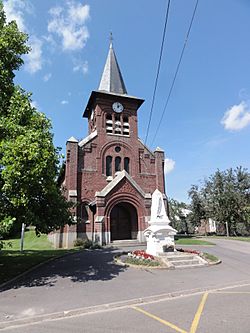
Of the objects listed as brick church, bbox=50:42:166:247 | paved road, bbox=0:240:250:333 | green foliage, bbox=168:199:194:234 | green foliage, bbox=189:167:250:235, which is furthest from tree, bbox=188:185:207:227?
paved road, bbox=0:240:250:333

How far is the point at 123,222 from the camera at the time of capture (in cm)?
2677

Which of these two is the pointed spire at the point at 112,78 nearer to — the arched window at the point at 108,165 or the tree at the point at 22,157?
the arched window at the point at 108,165

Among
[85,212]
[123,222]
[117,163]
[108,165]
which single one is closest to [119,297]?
[85,212]

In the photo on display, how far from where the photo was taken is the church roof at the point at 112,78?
31.5 m

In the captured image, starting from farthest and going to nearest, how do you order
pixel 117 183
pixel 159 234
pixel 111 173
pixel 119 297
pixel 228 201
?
pixel 228 201 < pixel 111 173 < pixel 117 183 < pixel 159 234 < pixel 119 297

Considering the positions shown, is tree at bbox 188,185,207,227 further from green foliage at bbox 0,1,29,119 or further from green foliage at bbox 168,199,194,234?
green foliage at bbox 0,1,29,119

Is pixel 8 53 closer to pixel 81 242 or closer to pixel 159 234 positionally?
pixel 159 234

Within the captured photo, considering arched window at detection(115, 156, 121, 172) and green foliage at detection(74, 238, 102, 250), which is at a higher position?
arched window at detection(115, 156, 121, 172)

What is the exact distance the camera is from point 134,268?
11688 millimetres

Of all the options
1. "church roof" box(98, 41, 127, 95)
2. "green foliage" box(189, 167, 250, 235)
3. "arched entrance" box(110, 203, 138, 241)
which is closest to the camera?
"arched entrance" box(110, 203, 138, 241)

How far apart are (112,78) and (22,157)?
1043 inches

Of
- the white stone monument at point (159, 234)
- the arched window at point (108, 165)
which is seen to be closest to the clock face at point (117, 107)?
the arched window at point (108, 165)

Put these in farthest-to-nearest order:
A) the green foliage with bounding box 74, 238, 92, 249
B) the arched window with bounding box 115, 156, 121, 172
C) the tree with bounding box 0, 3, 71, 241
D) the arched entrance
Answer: the arched window with bounding box 115, 156, 121, 172
the arched entrance
the green foliage with bounding box 74, 238, 92, 249
the tree with bounding box 0, 3, 71, 241

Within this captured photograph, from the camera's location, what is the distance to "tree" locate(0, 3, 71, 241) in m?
8.32
